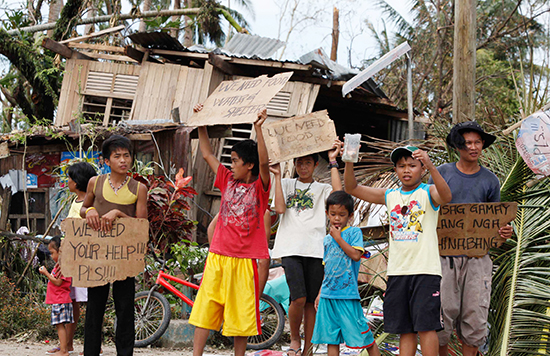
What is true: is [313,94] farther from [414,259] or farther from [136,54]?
[414,259]

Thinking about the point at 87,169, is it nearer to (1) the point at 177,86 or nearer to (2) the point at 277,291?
(2) the point at 277,291

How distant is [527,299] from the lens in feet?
11.9

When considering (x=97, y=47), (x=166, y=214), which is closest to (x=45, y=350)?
(x=166, y=214)

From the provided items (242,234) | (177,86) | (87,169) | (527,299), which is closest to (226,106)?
(242,234)

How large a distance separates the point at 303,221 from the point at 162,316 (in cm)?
199

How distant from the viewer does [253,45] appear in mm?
11422

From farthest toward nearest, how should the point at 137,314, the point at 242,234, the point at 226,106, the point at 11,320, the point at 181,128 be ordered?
the point at 181,128 → the point at 11,320 → the point at 137,314 → the point at 226,106 → the point at 242,234

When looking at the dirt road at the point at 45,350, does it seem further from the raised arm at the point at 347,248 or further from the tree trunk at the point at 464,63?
the tree trunk at the point at 464,63

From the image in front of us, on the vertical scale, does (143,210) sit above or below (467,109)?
below

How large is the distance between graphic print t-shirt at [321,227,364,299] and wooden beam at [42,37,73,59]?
8736 mm

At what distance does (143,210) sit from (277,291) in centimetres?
247

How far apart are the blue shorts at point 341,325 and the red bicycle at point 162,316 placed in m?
1.69

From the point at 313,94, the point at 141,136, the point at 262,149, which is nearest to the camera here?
the point at 262,149

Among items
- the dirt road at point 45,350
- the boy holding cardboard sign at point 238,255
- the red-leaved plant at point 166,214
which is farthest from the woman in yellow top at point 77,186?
the boy holding cardboard sign at point 238,255
